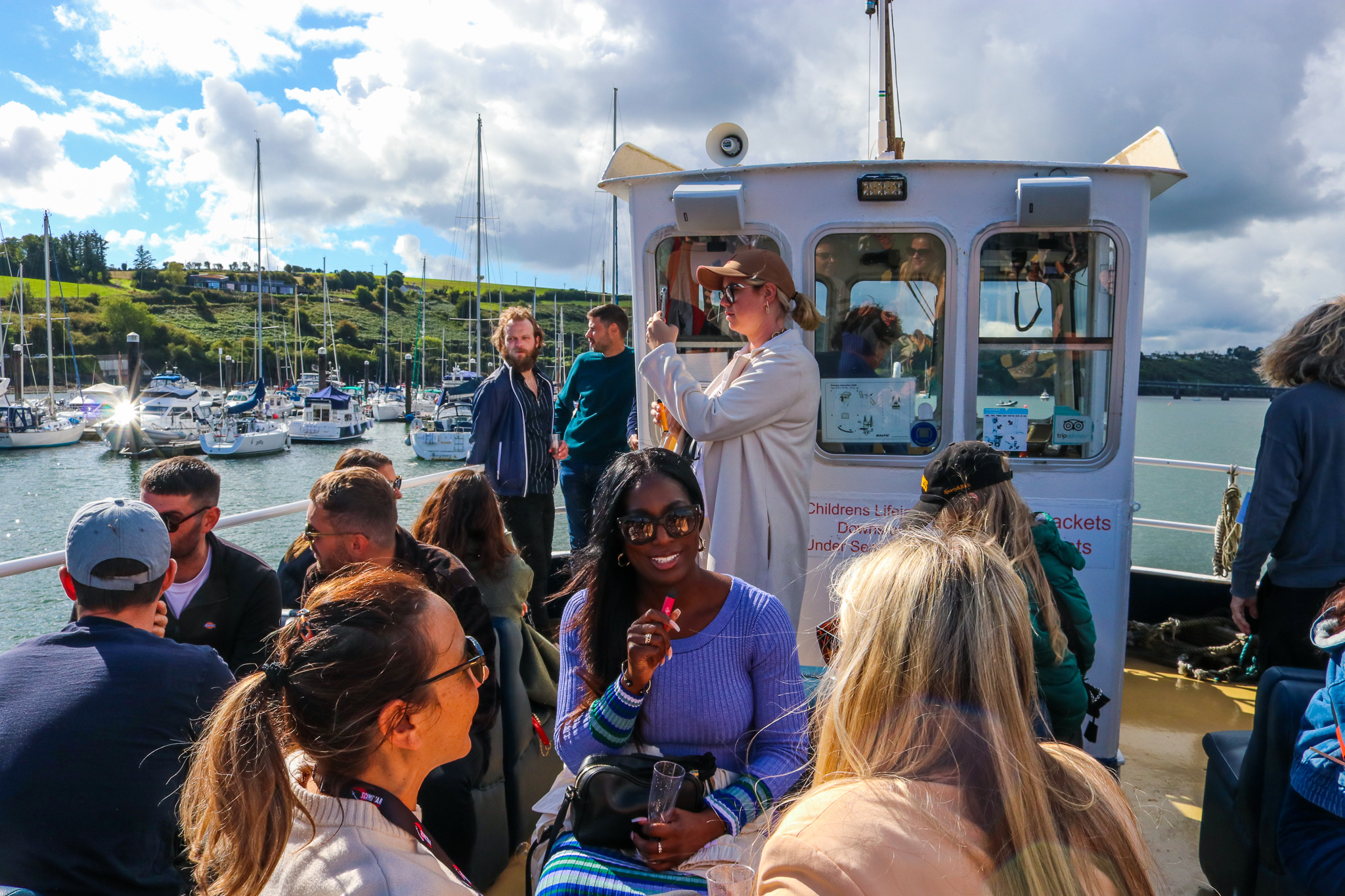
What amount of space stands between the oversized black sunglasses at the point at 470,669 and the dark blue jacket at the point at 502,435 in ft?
10.1

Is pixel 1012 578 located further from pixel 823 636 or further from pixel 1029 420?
pixel 1029 420

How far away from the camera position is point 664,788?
169 cm

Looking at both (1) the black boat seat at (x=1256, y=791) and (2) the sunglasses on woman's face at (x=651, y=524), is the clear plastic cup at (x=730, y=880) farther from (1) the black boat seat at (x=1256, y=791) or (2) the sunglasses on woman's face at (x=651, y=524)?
(1) the black boat seat at (x=1256, y=791)

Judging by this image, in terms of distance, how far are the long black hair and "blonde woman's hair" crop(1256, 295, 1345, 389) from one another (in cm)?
222

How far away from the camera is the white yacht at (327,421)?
161 ft

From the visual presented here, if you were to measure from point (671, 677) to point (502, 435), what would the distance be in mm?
2783

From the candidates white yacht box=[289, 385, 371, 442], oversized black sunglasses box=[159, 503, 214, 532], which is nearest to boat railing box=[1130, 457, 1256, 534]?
oversized black sunglasses box=[159, 503, 214, 532]

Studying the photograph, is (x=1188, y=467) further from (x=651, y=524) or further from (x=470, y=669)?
(x=470, y=669)

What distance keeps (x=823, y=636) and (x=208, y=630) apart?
6.55ft

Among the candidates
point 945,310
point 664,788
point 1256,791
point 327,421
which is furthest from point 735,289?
point 327,421

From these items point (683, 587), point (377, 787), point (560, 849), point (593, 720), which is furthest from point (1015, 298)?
point (377, 787)

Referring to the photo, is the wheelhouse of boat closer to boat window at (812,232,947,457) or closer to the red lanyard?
boat window at (812,232,947,457)

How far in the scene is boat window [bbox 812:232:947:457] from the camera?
369cm

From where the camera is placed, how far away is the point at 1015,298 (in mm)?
3652
